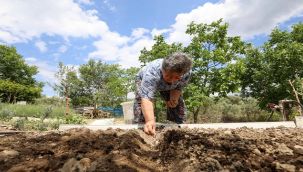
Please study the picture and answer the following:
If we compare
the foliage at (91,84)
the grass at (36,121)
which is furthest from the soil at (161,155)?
the foliage at (91,84)

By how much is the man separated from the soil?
27 centimetres

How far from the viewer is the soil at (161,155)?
1743mm

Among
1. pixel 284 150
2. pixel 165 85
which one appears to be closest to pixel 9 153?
pixel 165 85

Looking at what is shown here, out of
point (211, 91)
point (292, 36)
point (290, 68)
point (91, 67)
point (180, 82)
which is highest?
point (91, 67)

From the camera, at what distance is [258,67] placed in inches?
884

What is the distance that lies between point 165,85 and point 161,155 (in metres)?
1.25

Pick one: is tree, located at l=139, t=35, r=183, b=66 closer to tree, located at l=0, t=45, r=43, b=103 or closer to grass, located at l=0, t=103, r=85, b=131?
grass, located at l=0, t=103, r=85, b=131

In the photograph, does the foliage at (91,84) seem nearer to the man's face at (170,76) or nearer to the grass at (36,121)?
the grass at (36,121)

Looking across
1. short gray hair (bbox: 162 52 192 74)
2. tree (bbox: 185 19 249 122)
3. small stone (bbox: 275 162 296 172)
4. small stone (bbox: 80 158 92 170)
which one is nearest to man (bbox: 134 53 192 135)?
short gray hair (bbox: 162 52 192 74)

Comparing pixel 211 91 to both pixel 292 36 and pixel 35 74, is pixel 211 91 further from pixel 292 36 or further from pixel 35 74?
Result: pixel 35 74

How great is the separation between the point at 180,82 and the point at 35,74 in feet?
132

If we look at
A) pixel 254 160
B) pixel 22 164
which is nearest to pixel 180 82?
pixel 254 160

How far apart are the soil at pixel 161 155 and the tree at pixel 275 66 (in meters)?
17.9

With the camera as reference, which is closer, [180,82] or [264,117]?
[180,82]
